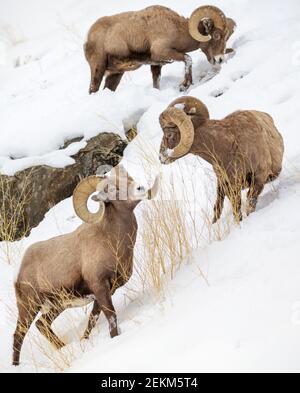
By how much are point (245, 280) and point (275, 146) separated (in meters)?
1.73

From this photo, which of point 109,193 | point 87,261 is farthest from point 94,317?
point 109,193

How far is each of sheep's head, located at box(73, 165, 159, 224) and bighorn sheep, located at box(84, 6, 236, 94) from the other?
15.4 ft

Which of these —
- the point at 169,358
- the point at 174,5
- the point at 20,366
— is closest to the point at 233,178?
the point at 169,358

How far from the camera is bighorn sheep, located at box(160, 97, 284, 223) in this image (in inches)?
214

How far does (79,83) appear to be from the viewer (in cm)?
1121

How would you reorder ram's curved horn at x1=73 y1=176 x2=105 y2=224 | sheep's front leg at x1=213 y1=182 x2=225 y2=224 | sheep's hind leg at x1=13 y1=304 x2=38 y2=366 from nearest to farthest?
ram's curved horn at x1=73 y1=176 x2=105 y2=224 < sheep's hind leg at x1=13 y1=304 x2=38 y2=366 < sheep's front leg at x1=213 y1=182 x2=225 y2=224

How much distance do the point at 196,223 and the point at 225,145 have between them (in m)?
1.20

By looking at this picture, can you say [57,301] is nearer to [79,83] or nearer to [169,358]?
[169,358]

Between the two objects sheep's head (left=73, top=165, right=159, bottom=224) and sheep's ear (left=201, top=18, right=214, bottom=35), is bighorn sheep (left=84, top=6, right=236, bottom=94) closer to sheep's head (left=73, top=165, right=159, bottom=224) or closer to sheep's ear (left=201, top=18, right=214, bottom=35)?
sheep's ear (left=201, top=18, right=214, bottom=35)

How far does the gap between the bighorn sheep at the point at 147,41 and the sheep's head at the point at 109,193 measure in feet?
15.4

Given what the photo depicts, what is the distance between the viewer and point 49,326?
5578 millimetres

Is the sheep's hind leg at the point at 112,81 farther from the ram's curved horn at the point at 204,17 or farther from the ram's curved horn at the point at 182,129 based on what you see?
the ram's curved horn at the point at 182,129

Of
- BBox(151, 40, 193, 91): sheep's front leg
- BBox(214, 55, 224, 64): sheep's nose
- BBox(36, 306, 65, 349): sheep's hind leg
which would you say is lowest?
BBox(36, 306, 65, 349): sheep's hind leg

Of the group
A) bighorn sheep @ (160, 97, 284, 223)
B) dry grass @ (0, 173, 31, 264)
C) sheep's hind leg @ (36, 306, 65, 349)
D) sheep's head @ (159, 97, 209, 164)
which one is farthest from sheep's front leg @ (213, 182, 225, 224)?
dry grass @ (0, 173, 31, 264)
